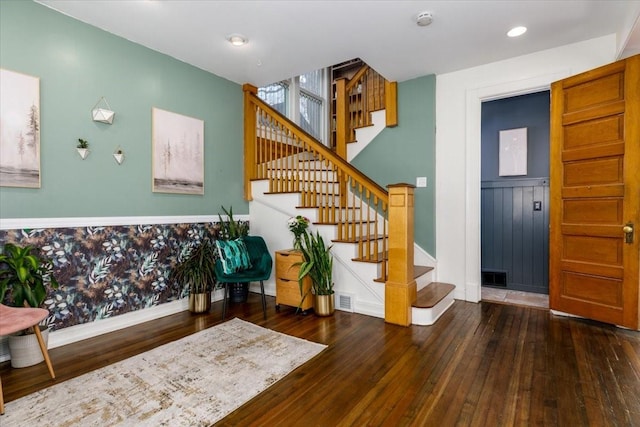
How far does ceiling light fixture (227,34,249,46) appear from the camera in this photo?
304cm

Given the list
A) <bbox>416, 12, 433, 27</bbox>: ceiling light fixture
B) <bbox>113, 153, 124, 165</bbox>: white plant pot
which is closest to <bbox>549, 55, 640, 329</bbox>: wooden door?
<bbox>416, 12, 433, 27</bbox>: ceiling light fixture

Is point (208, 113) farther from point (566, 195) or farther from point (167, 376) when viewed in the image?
point (566, 195)

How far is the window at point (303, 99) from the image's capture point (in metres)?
5.64

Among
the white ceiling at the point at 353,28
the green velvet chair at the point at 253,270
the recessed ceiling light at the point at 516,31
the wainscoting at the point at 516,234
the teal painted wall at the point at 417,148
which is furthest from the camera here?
the wainscoting at the point at 516,234

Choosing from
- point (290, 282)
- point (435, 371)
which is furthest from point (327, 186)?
point (435, 371)

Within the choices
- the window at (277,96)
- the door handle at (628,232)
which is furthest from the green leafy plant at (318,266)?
the window at (277,96)

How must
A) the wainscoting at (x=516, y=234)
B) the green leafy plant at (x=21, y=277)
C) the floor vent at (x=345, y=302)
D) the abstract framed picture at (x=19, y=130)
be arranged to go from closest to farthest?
1. the green leafy plant at (x=21, y=277)
2. the abstract framed picture at (x=19, y=130)
3. the floor vent at (x=345, y=302)
4. the wainscoting at (x=516, y=234)

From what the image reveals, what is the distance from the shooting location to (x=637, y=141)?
2.68 metres

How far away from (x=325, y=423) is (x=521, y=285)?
377 cm

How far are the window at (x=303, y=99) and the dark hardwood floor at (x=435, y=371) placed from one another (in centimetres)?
388

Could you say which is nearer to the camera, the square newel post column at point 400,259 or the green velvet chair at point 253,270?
the square newel post column at point 400,259

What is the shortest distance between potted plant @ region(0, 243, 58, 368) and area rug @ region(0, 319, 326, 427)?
0.51 metres

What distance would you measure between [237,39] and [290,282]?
2.48 meters

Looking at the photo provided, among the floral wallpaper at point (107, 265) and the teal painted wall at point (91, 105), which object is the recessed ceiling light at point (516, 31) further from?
the floral wallpaper at point (107, 265)
